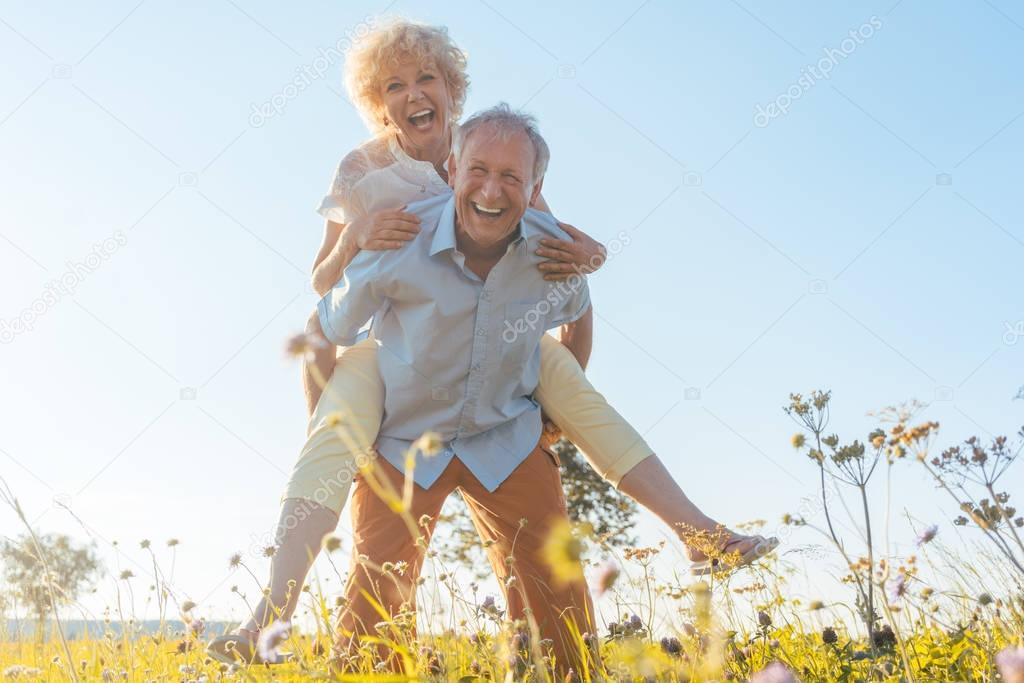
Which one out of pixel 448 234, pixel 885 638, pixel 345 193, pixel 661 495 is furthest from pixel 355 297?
pixel 885 638

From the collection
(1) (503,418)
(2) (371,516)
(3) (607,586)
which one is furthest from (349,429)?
(3) (607,586)

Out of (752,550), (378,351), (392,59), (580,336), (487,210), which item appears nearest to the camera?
(752,550)

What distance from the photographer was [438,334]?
375cm

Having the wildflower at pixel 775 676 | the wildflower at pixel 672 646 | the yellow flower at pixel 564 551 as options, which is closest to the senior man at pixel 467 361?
the wildflower at pixel 672 646

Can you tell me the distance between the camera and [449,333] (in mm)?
3770

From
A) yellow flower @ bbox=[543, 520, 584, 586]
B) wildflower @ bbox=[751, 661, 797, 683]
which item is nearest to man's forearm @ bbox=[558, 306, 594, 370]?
wildflower @ bbox=[751, 661, 797, 683]

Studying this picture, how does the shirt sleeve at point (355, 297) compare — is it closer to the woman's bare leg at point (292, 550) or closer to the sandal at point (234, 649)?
the woman's bare leg at point (292, 550)

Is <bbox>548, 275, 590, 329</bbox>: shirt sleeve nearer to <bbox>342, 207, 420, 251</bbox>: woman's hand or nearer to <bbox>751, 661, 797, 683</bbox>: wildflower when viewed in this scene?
<bbox>342, 207, 420, 251</bbox>: woman's hand

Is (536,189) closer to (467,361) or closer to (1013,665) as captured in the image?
(467,361)

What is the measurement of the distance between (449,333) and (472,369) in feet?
0.57

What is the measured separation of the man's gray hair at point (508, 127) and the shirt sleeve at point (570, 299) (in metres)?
0.45

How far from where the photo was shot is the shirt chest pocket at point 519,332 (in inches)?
149

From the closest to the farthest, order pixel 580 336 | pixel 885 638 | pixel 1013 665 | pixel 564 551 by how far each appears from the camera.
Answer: pixel 564 551
pixel 1013 665
pixel 885 638
pixel 580 336

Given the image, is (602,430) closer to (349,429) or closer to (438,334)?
(438,334)
